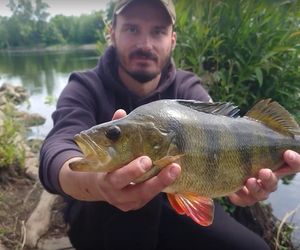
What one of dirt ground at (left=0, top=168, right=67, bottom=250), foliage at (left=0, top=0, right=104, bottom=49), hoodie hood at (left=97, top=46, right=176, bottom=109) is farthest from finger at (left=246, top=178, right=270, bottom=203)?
foliage at (left=0, top=0, right=104, bottom=49)

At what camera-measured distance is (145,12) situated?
11.0 ft

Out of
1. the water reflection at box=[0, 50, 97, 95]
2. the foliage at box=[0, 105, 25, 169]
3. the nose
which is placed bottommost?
the water reflection at box=[0, 50, 97, 95]

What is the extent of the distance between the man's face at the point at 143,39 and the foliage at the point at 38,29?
65.0 metres

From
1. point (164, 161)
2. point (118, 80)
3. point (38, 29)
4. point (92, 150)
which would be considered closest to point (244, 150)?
point (164, 161)

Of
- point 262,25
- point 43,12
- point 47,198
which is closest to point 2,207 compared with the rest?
point 47,198

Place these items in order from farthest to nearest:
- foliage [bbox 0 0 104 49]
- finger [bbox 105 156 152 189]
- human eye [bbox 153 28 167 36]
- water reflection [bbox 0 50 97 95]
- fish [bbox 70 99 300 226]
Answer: foliage [bbox 0 0 104 49] < water reflection [bbox 0 50 97 95] < human eye [bbox 153 28 167 36] < fish [bbox 70 99 300 226] < finger [bbox 105 156 152 189]

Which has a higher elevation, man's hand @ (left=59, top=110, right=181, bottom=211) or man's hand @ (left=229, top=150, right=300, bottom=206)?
man's hand @ (left=59, top=110, right=181, bottom=211)

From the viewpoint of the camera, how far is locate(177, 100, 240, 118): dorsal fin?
211cm

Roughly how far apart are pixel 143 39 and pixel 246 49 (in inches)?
48.3

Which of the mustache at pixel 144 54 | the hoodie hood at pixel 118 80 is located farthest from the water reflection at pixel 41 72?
the mustache at pixel 144 54

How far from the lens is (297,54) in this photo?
414 cm

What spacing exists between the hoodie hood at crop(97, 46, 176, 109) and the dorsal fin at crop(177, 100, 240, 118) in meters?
1.12

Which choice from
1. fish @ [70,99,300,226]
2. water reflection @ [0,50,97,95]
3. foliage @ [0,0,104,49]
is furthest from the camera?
foliage @ [0,0,104,49]

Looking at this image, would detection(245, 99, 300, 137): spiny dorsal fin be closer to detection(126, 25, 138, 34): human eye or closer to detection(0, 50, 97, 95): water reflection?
detection(126, 25, 138, 34): human eye
